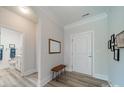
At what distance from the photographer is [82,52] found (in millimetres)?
4020

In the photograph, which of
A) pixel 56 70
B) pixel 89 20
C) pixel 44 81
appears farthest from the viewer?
pixel 89 20

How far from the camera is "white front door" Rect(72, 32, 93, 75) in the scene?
375cm

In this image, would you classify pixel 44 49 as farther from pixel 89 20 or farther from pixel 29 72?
pixel 89 20

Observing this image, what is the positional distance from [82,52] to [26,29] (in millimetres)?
2643

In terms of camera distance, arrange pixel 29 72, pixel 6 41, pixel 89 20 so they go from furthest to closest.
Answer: pixel 6 41 → pixel 29 72 → pixel 89 20

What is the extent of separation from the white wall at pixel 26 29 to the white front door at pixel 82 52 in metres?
1.95

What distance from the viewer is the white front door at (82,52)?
375 cm

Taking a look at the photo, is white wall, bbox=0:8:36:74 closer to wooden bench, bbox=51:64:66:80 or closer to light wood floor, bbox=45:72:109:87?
wooden bench, bbox=51:64:66:80

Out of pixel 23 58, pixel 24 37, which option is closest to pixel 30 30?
pixel 24 37

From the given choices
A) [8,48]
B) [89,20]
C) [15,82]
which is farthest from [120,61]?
[8,48]

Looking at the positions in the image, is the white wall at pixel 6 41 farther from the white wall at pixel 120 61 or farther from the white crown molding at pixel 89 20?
the white wall at pixel 120 61

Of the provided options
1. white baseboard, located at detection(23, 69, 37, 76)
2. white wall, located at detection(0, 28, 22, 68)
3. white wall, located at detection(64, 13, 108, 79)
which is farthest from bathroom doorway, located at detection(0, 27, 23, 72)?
white wall, located at detection(64, 13, 108, 79)
